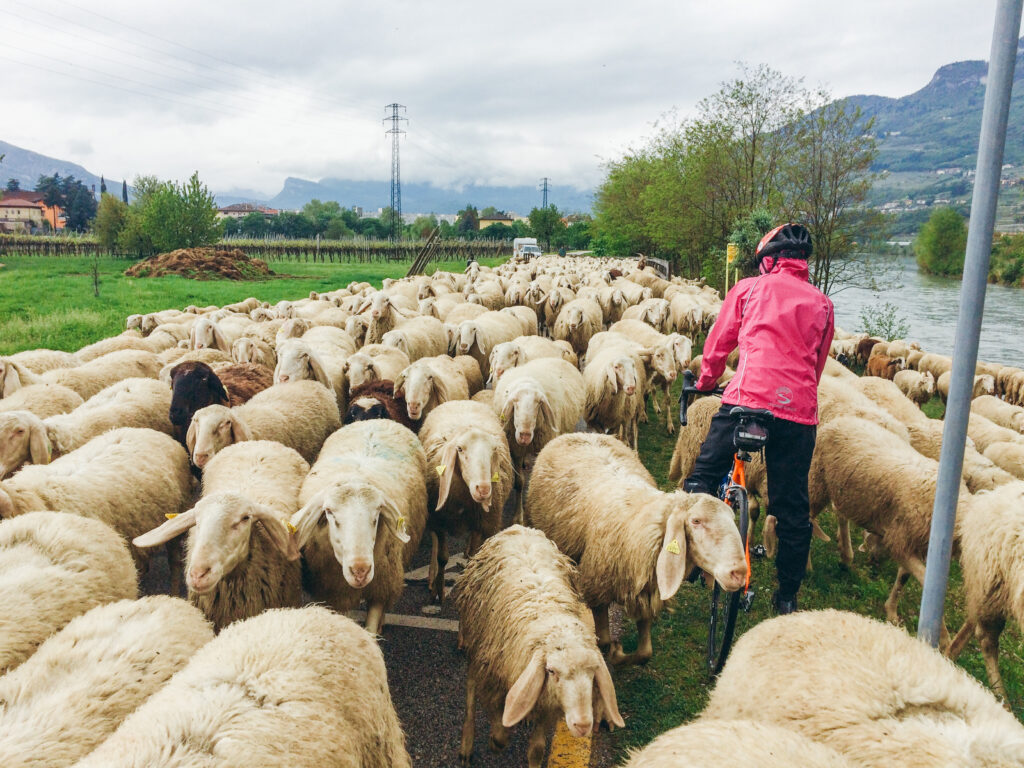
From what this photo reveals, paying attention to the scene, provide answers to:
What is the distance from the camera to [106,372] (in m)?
7.44

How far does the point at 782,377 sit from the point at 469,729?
2638mm

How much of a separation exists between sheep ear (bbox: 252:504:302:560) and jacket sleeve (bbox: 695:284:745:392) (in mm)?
2748

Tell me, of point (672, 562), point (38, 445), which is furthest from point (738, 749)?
point (38, 445)

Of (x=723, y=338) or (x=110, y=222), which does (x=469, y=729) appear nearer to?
(x=723, y=338)

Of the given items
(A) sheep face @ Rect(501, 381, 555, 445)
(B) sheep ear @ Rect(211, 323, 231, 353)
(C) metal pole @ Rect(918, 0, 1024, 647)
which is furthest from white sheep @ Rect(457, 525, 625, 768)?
(B) sheep ear @ Rect(211, 323, 231, 353)

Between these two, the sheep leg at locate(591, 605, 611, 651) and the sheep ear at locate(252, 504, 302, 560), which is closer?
the sheep ear at locate(252, 504, 302, 560)

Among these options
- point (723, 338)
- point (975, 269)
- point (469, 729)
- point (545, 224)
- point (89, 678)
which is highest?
point (545, 224)

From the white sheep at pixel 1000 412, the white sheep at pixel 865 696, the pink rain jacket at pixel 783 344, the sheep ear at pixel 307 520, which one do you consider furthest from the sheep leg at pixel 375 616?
the white sheep at pixel 1000 412

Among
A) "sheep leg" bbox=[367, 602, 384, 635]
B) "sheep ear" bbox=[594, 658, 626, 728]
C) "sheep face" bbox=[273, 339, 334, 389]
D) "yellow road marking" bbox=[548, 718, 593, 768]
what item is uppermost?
"sheep face" bbox=[273, 339, 334, 389]

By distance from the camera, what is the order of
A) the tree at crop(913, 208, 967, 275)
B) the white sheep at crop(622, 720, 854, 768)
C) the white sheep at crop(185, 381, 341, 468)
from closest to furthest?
the white sheep at crop(622, 720, 854, 768) < the white sheep at crop(185, 381, 341, 468) < the tree at crop(913, 208, 967, 275)

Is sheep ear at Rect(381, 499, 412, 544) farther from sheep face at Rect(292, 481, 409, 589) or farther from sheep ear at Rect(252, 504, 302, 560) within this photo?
sheep ear at Rect(252, 504, 302, 560)

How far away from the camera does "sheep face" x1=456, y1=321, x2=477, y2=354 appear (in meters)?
9.24

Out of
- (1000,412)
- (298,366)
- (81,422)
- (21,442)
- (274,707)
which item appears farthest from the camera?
(1000,412)

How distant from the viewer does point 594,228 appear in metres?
58.4
